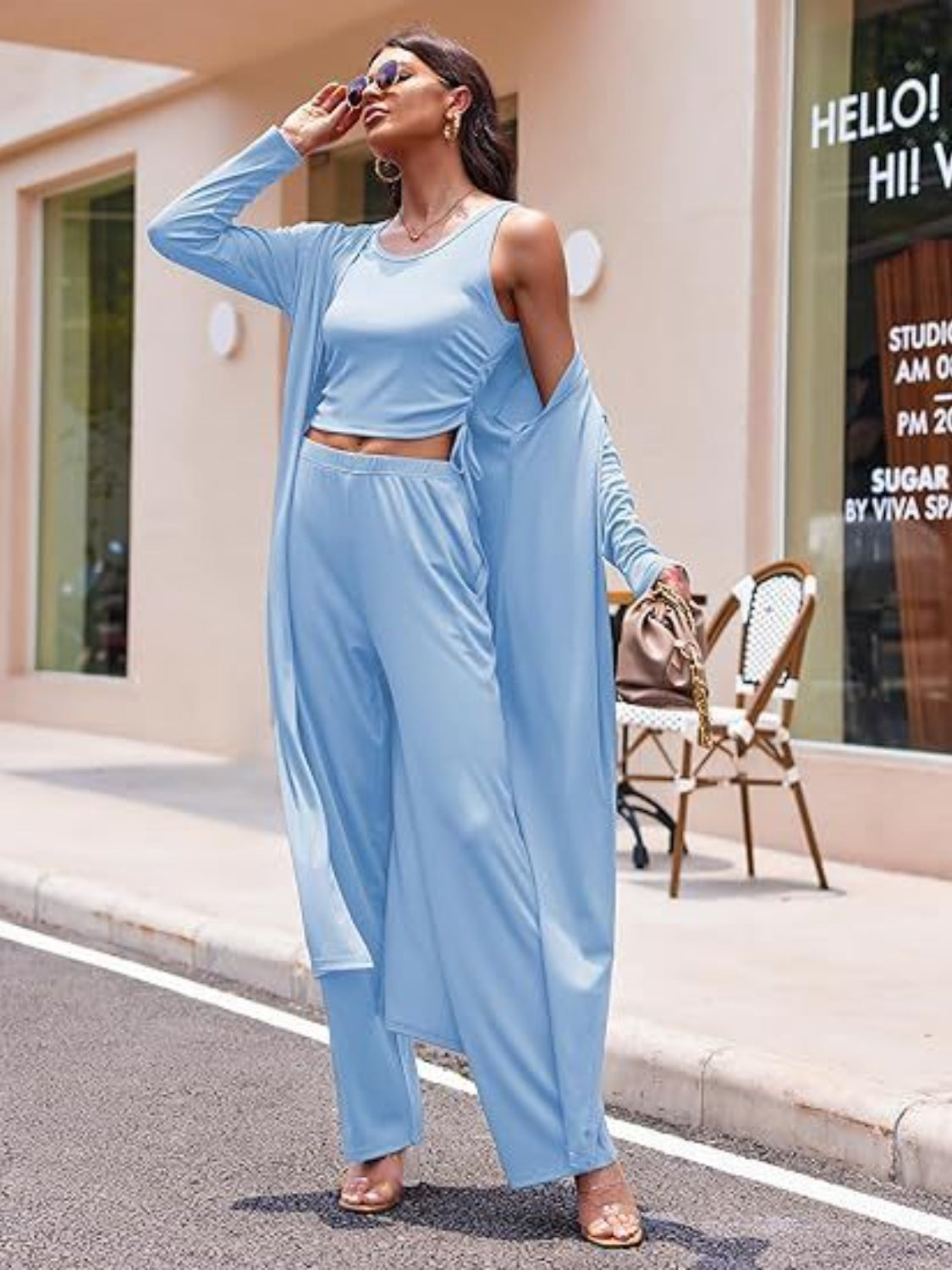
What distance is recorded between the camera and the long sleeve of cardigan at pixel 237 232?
4.41 meters

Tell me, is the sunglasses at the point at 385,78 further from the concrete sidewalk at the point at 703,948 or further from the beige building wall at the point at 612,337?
the beige building wall at the point at 612,337

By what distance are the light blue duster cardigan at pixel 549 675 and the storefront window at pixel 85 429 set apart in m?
10.9

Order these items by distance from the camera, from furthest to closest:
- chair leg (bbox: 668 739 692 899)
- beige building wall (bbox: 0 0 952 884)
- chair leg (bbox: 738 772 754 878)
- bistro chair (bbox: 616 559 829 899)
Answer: beige building wall (bbox: 0 0 952 884), chair leg (bbox: 738 772 754 878), bistro chair (bbox: 616 559 829 899), chair leg (bbox: 668 739 692 899)

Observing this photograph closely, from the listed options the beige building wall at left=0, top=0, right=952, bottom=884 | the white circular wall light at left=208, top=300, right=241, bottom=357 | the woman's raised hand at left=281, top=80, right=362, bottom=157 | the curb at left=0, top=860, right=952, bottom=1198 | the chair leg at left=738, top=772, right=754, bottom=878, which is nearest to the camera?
the woman's raised hand at left=281, top=80, right=362, bottom=157

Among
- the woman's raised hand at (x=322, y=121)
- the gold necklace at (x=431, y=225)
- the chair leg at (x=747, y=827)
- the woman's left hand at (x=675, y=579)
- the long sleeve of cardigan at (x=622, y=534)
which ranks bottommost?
the chair leg at (x=747, y=827)

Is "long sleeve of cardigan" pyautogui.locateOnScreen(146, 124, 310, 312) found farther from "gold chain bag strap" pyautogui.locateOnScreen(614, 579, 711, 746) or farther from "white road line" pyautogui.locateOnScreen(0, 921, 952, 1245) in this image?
"white road line" pyautogui.locateOnScreen(0, 921, 952, 1245)

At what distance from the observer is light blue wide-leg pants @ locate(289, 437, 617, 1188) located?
414 cm

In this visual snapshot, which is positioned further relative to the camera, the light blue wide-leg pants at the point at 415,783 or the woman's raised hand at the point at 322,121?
the woman's raised hand at the point at 322,121

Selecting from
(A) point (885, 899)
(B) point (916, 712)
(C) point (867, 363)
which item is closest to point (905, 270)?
(C) point (867, 363)

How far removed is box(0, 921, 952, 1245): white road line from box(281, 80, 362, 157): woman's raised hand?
82.5 inches

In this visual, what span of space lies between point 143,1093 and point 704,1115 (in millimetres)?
1278

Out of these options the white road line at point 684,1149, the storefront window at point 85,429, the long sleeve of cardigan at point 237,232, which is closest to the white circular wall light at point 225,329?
Result: the storefront window at point 85,429

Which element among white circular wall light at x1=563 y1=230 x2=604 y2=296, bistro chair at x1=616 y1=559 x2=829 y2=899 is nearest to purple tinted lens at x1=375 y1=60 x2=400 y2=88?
bistro chair at x1=616 y1=559 x2=829 y2=899

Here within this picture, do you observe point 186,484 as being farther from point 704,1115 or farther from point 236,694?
point 704,1115
